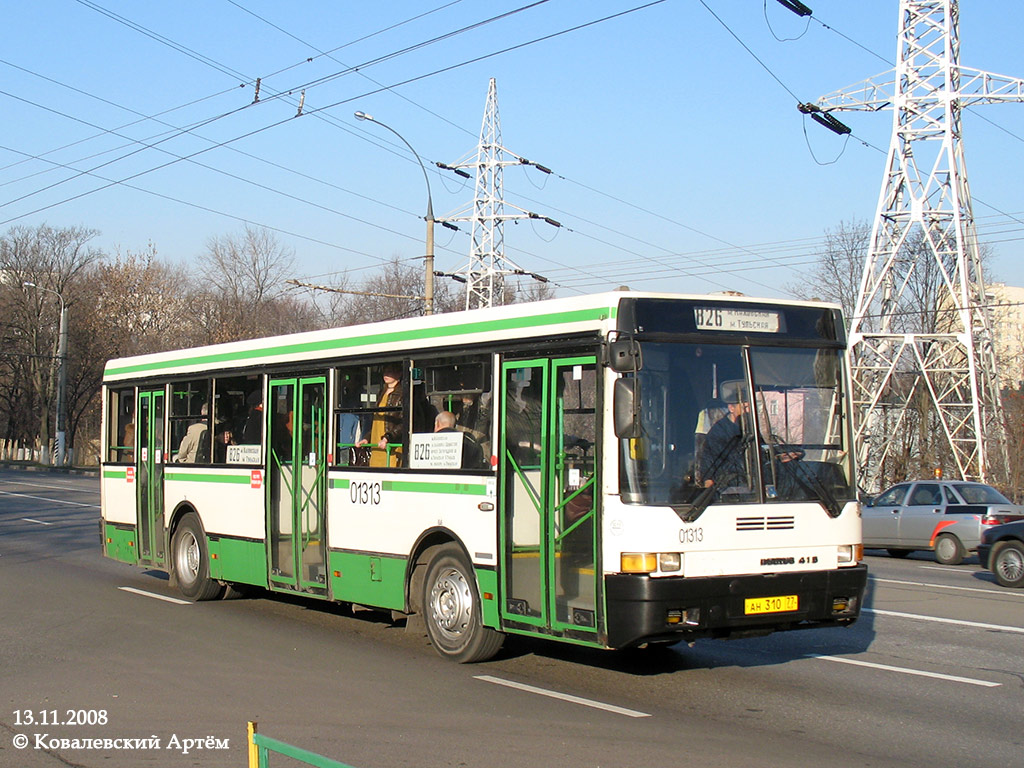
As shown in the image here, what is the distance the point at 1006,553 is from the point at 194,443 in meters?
11.6

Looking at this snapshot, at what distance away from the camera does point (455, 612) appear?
9836 mm

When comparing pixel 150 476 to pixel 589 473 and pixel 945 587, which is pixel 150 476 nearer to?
pixel 589 473

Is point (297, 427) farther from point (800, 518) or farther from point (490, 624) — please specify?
point (800, 518)

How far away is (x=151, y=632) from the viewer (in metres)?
11.5

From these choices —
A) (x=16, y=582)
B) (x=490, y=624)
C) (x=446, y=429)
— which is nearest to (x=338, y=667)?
(x=490, y=624)

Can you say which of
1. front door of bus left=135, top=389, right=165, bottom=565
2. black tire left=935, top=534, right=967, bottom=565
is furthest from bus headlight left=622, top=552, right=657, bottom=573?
black tire left=935, top=534, right=967, bottom=565

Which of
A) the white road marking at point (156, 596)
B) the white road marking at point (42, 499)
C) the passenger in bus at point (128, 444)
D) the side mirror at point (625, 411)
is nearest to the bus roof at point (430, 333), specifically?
the side mirror at point (625, 411)

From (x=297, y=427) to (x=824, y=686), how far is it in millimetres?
6067

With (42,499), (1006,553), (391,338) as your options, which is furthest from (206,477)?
(42,499)

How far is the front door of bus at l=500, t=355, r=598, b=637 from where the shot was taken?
333 inches

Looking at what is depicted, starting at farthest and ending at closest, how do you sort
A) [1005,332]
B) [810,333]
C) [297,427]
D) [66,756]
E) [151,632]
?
[1005,332] → [297,427] → [151,632] → [810,333] → [66,756]

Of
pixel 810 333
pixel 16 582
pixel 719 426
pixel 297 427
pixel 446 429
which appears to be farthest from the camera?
pixel 16 582

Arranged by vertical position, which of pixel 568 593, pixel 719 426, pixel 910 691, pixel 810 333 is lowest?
pixel 910 691

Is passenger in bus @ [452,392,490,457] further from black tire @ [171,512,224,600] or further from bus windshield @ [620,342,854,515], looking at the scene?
black tire @ [171,512,224,600]
